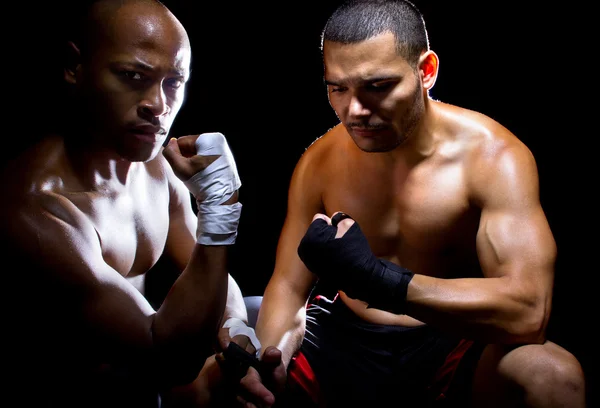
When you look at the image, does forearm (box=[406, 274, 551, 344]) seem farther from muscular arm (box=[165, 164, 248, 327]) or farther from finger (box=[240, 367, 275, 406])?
muscular arm (box=[165, 164, 248, 327])

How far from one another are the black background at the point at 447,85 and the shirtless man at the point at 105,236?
657 mm

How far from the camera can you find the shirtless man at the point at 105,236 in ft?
6.27

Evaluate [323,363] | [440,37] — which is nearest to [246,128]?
[440,37]

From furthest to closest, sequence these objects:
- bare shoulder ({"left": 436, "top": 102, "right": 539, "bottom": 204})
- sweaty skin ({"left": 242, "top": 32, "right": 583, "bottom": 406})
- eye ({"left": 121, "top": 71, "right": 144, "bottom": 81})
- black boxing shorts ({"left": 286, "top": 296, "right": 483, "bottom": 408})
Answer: black boxing shorts ({"left": 286, "top": 296, "right": 483, "bottom": 408})
bare shoulder ({"left": 436, "top": 102, "right": 539, "bottom": 204})
sweaty skin ({"left": 242, "top": 32, "right": 583, "bottom": 406})
eye ({"left": 121, "top": 71, "right": 144, "bottom": 81})

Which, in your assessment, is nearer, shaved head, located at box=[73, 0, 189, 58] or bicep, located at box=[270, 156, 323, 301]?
shaved head, located at box=[73, 0, 189, 58]

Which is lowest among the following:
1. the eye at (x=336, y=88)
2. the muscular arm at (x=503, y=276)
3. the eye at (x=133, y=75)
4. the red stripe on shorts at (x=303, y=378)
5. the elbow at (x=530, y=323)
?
the red stripe on shorts at (x=303, y=378)

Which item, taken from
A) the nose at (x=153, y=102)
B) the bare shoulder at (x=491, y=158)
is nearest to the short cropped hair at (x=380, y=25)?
the bare shoulder at (x=491, y=158)

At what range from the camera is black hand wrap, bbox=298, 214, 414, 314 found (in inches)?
81.0

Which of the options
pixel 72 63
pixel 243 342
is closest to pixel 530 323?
pixel 243 342

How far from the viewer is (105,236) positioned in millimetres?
2082

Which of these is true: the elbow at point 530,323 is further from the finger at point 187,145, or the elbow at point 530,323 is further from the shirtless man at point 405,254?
the finger at point 187,145

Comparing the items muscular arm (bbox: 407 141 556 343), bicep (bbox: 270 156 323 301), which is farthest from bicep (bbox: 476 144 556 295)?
bicep (bbox: 270 156 323 301)

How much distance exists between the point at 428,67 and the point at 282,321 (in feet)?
2.92

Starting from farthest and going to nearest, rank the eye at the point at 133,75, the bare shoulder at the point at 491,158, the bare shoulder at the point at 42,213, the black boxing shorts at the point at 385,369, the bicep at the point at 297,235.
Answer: the bicep at the point at 297,235, the black boxing shorts at the point at 385,369, the bare shoulder at the point at 491,158, the eye at the point at 133,75, the bare shoulder at the point at 42,213
